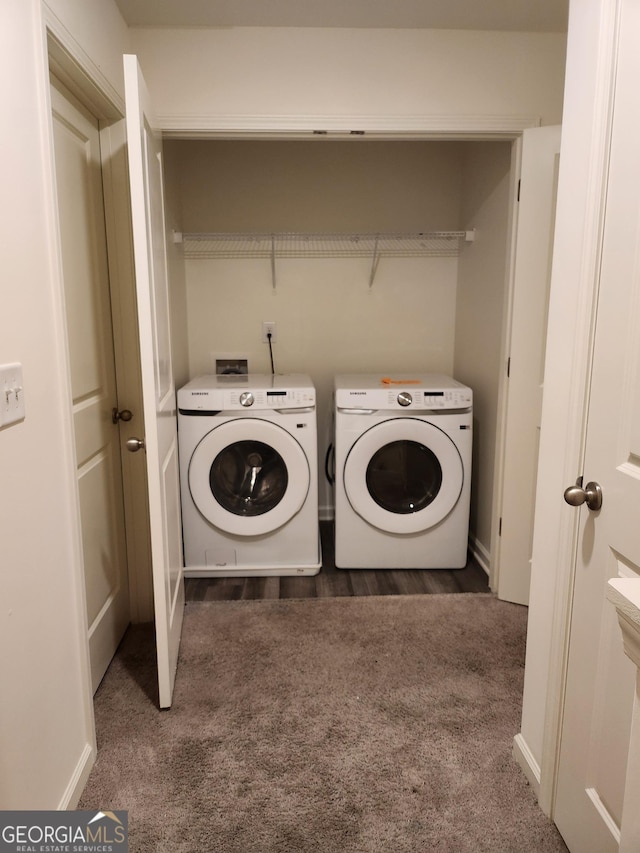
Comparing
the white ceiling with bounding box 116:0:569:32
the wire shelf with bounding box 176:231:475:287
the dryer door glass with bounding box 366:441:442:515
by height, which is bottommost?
the dryer door glass with bounding box 366:441:442:515

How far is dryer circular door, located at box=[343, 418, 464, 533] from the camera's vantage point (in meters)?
2.65

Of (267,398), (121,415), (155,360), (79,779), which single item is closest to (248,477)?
(267,398)

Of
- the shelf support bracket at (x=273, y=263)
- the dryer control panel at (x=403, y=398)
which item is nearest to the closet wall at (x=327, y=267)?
the shelf support bracket at (x=273, y=263)

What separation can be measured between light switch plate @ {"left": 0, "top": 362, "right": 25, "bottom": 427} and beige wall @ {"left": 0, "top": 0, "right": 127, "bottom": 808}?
0.07 ft

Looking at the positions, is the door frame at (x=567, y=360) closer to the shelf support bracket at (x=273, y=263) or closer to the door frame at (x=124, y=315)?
the door frame at (x=124, y=315)

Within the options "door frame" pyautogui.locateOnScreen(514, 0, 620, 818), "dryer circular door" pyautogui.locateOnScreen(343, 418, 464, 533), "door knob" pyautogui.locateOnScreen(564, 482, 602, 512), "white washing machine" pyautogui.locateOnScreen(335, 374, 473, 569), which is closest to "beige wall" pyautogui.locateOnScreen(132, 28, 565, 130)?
"door frame" pyautogui.locateOnScreen(514, 0, 620, 818)

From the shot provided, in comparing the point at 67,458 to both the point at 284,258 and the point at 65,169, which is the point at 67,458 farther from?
the point at 284,258

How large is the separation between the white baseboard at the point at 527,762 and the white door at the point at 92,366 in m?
1.32

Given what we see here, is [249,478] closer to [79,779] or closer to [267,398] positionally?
[267,398]

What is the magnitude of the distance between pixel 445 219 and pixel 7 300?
263 cm

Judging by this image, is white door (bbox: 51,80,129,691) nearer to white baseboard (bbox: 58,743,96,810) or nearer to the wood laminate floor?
white baseboard (bbox: 58,743,96,810)

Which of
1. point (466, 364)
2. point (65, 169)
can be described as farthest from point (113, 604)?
point (466, 364)

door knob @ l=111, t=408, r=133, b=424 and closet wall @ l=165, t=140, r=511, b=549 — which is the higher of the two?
closet wall @ l=165, t=140, r=511, b=549

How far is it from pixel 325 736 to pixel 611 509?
1.09 meters
